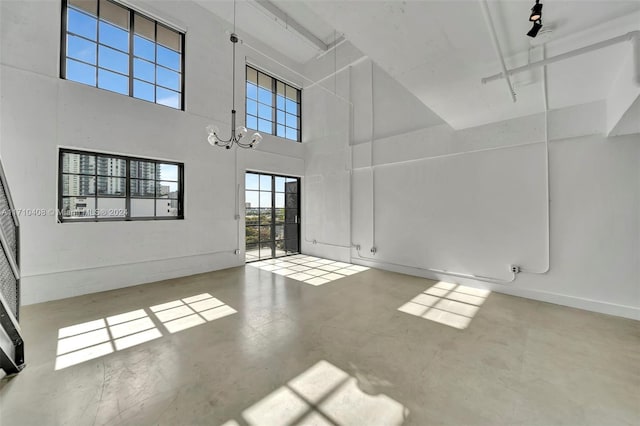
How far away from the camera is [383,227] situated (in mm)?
5664

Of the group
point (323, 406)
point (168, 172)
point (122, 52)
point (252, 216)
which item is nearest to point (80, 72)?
point (122, 52)

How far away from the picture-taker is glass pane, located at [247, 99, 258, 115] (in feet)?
20.8

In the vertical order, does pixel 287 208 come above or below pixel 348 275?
above

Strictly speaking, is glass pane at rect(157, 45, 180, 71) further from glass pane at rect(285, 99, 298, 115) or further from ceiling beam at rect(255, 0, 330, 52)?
glass pane at rect(285, 99, 298, 115)

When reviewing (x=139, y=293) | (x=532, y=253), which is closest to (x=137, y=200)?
(x=139, y=293)

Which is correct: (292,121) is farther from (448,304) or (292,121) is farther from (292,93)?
(448,304)

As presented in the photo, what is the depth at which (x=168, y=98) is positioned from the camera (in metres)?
5.02

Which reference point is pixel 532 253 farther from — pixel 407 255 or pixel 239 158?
pixel 239 158

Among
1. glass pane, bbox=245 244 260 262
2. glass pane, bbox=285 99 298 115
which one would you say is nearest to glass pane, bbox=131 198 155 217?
glass pane, bbox=245 244 260 262

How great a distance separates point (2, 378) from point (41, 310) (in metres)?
1.84

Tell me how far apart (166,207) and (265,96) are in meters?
3.91

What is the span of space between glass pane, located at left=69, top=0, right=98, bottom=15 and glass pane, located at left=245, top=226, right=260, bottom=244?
481 centimetres

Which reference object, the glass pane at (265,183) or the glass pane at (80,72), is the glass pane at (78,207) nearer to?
the glass pane at (80,72)

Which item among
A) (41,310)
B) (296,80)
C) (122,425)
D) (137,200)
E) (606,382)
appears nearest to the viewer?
(122,425)
